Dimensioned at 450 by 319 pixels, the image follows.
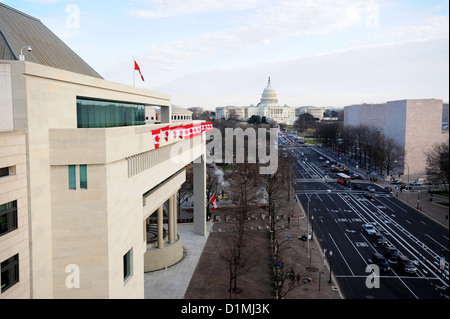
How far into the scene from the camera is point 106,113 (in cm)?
1786

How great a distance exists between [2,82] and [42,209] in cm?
431

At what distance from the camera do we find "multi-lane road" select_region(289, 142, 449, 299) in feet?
77.8

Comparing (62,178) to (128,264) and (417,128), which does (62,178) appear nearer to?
(128,264)

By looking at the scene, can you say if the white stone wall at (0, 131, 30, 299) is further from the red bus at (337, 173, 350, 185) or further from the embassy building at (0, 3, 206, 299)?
the red bus at (337, 173, 350, 185)

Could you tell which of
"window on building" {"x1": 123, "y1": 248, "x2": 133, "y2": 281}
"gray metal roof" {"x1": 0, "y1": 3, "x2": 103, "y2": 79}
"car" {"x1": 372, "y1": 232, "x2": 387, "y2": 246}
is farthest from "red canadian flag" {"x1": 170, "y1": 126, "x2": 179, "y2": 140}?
"car" {"x1": 372, "y1": 232, "x2": 387, "y2": 246}

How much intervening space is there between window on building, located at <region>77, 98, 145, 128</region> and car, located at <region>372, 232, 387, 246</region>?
22.4 meters

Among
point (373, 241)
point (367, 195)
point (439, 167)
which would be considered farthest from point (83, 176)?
point (439, 167)

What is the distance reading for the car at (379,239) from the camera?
1238 inches

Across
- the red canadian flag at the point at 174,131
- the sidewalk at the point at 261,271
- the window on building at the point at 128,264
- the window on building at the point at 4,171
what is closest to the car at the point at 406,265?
the sidewalk at the point at 261,271

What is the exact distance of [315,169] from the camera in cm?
7269

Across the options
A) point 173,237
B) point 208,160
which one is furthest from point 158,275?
point 208,160

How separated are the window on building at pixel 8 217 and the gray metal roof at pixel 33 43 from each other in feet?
19.6

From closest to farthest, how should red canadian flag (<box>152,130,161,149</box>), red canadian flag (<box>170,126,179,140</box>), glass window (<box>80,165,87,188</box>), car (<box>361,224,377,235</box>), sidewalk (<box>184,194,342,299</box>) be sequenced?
glass window (<box>80,165,87,188</box>) → red canadian flag (<box>152,130,161,149</box>) → red canadian flag (<box>170,126,179,140</box>) → sidewalk (<box>184,194,342,299</box>) → car (<box>361,224,377,235</box>)
